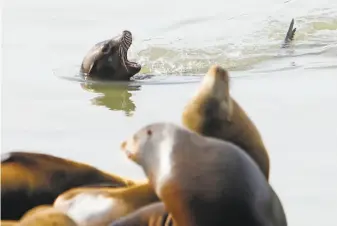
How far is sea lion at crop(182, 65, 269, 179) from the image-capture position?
17.0 feet

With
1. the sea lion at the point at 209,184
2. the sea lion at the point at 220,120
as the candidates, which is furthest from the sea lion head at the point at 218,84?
the sea lion at the point at 209,184

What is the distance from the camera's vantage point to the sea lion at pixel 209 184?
463 centimetres

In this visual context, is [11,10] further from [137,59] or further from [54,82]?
[54,82]

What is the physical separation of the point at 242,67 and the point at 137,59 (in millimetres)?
1764

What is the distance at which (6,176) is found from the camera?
5.24 meters

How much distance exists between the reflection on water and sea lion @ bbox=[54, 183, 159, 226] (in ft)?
13.2

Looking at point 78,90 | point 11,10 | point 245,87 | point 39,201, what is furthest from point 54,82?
point 39,201

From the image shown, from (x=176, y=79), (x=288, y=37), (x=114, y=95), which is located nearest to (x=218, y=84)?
(x=114, y=95)

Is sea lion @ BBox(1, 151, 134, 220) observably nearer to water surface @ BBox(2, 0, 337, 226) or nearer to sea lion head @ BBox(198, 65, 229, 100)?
sea lion head @ BBox(198, 65, 229, 100)

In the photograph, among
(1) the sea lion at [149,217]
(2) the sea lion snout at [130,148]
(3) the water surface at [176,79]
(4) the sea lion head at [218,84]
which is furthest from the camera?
(3) the water surface at [176,79]

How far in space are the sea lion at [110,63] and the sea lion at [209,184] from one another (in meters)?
6.59

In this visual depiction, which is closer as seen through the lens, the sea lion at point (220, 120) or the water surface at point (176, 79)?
the sea lion at point (220, 120)

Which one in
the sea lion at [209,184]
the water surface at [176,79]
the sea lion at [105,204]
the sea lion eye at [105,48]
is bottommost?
the water surface at [176,79]

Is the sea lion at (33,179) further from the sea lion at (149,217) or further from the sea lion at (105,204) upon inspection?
the sea lion at (149,217)
